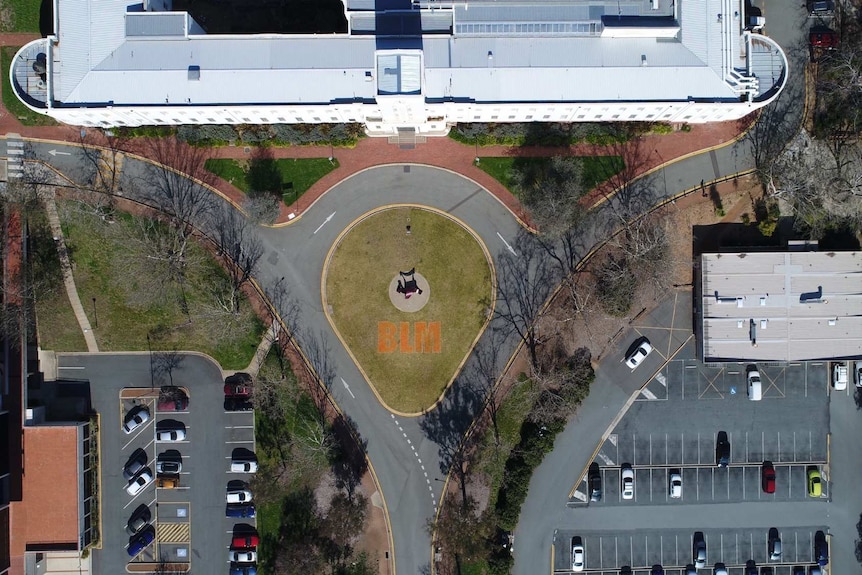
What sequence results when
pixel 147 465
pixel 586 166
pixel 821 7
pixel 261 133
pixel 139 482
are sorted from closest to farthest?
pixel 261 133 → pixel 821 7 → pixel 586 166 → pixel 139 482 → pixel 147 465

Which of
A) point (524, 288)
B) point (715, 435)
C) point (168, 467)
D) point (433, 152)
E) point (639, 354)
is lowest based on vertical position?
point (168, 467)

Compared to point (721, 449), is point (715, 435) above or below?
above

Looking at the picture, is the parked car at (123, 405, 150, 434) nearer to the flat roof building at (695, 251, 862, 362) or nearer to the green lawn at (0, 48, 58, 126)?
the green lawn at (0, 48, 58, 126)

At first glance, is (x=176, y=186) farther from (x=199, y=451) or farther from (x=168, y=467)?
(x=168, y=467)

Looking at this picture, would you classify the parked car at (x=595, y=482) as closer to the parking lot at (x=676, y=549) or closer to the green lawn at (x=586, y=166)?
the parking lot at (x=676, y=549)

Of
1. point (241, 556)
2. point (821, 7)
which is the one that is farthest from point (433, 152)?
point (241, 556)

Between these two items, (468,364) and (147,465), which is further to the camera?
(147,465)

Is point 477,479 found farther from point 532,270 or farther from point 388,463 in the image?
point 532,270

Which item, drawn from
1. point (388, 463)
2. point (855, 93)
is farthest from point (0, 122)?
point (855, 93)
